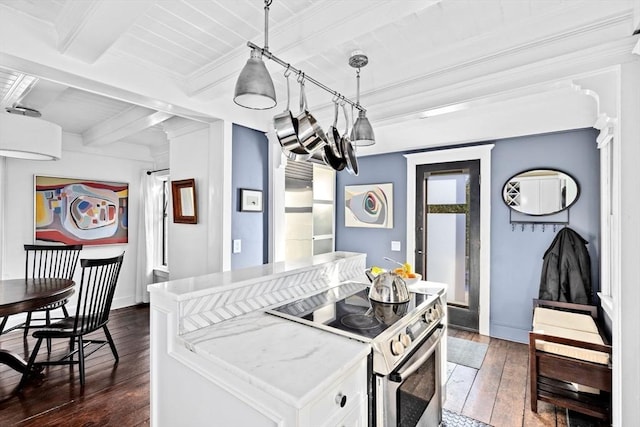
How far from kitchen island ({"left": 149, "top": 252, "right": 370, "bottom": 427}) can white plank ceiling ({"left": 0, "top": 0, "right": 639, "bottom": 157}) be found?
1.32 metres

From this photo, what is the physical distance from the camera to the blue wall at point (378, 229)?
13.2 ft

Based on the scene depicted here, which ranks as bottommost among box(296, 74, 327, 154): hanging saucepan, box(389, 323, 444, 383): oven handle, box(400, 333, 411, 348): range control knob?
box(389, 323, 444, 383): oven handle

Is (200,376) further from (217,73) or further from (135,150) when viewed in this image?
(135,150)

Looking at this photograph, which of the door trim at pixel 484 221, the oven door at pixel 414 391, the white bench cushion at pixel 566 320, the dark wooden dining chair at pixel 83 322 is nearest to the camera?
the oven door at pixel 414 391

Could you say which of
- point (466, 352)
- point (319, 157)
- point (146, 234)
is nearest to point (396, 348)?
point (319, 157)

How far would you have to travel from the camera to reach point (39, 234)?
152 inches

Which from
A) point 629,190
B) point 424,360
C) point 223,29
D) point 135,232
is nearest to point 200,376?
point 424,360

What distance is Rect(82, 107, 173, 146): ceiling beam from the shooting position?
2.98 meters

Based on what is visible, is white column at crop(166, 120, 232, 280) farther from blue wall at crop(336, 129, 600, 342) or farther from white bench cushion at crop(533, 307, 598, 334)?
blue wall at crop(336, 129, 600, 342)

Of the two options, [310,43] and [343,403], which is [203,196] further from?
[343,403]

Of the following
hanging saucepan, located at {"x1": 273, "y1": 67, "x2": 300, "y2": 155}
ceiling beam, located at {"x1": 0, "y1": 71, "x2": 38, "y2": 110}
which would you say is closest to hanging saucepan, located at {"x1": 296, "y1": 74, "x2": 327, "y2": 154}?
hanging saucepan, located at {"x1": 273, "y1": 67, "x2": 300, "y2": 155}

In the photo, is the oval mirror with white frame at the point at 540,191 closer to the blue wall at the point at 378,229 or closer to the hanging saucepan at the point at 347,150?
the blue wall at the point at 378,229

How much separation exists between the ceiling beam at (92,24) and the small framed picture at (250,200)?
54.8 inches

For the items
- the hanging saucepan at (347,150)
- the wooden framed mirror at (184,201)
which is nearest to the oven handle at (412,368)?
the hanging saucepan at (347,150)
